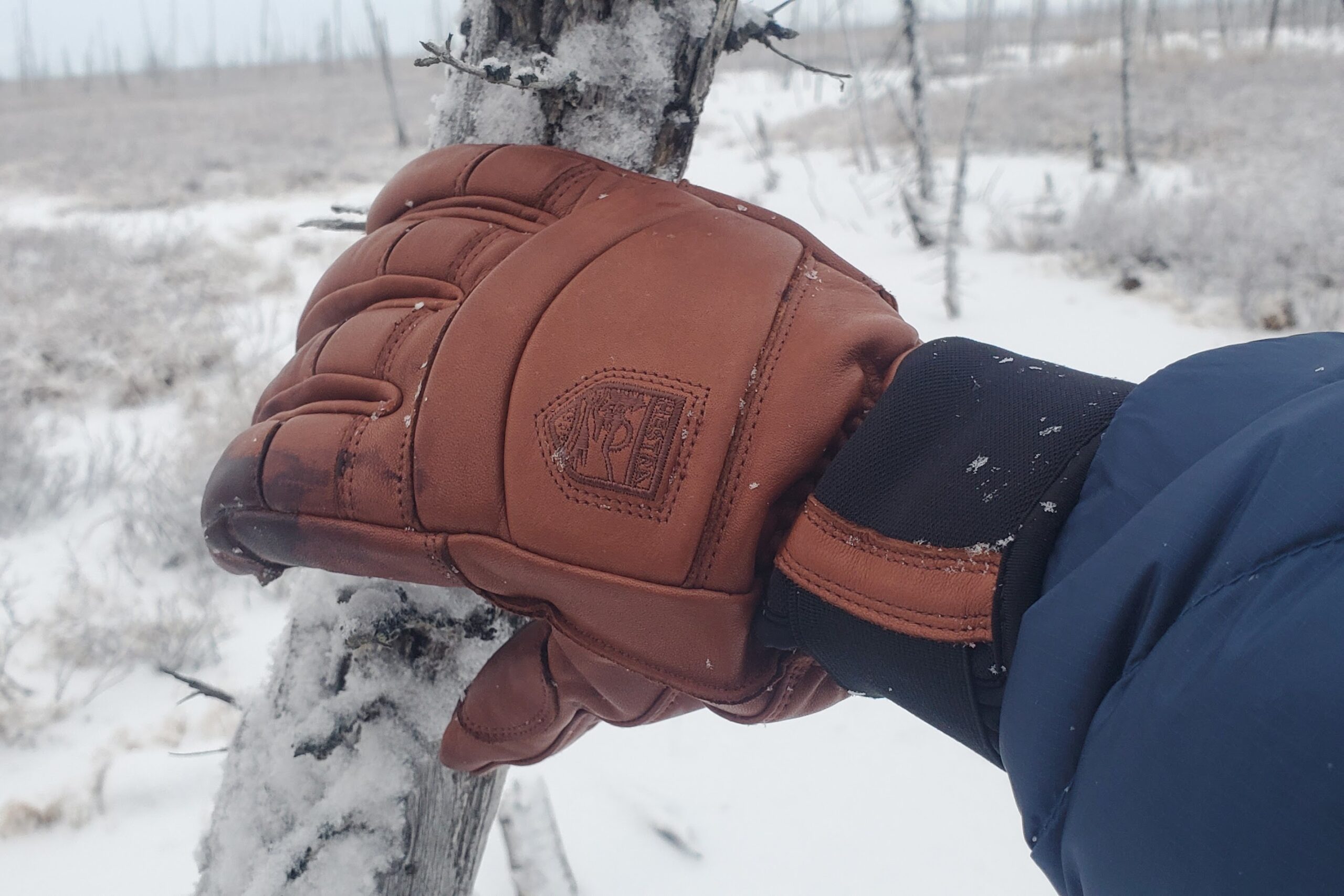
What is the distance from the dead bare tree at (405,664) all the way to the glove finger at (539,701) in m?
0.12

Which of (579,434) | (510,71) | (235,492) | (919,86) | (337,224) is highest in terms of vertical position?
(919,86)

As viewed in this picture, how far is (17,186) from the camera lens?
1071 cm

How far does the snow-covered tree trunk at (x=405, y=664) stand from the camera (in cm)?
97

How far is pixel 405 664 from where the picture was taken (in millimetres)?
1005

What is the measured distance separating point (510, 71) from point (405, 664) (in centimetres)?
73

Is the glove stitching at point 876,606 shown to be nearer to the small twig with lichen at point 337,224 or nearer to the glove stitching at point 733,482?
the glove stitching at point 733,482

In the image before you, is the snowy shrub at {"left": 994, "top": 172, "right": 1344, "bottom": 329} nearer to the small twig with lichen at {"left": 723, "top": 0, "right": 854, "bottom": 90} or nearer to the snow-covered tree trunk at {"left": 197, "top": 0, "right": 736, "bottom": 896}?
the small twig with lichen at {"left": 723, "top": 0, "right": 854, "bottom": 90}

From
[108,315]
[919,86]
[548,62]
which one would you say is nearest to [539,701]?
[548,62]

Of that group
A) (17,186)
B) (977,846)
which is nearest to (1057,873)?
(977,846)

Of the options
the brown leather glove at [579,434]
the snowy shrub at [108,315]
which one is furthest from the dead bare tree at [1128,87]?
the brown leather glove at [579,434]

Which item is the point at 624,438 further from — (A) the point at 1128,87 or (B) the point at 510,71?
(A) the point at 1128,87

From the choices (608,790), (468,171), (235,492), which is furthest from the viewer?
(608,790)

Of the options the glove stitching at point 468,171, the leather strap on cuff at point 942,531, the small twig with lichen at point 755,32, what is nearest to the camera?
the leather strap on cuff at point 942,531

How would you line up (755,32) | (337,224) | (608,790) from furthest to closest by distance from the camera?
(608,790)
(337,224)
(755,32)
